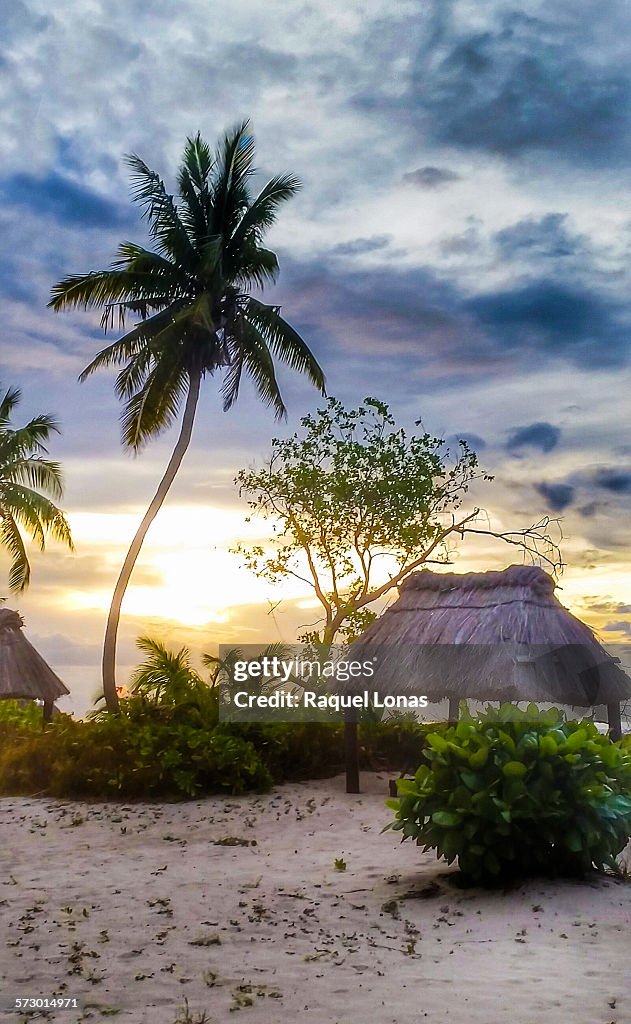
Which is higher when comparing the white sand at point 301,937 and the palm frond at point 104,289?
the palm frond at point 104,289

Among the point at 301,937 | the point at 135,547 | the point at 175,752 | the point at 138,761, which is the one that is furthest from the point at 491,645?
the point at 135,547

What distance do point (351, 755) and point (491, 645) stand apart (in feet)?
8.04

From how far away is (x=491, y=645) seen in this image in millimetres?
12039

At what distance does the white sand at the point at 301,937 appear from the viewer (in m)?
4.98

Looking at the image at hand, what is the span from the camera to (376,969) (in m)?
5.58

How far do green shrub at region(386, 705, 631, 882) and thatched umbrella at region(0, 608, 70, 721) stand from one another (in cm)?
1214

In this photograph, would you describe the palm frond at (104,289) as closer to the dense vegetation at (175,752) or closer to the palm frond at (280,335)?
the palm frond at (280,335)

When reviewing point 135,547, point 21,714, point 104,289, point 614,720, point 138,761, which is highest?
point 104,289

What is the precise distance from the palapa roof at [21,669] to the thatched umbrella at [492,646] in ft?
25.4

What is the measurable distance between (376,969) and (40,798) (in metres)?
8.43

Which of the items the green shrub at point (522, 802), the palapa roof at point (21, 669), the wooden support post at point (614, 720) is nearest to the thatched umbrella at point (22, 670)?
the palapa roof at point (21, 669)

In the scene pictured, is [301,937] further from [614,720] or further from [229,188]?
[229,188]

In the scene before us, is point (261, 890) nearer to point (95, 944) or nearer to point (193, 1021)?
point (95, 944)

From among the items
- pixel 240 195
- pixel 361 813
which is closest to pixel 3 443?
pixel 240 195
